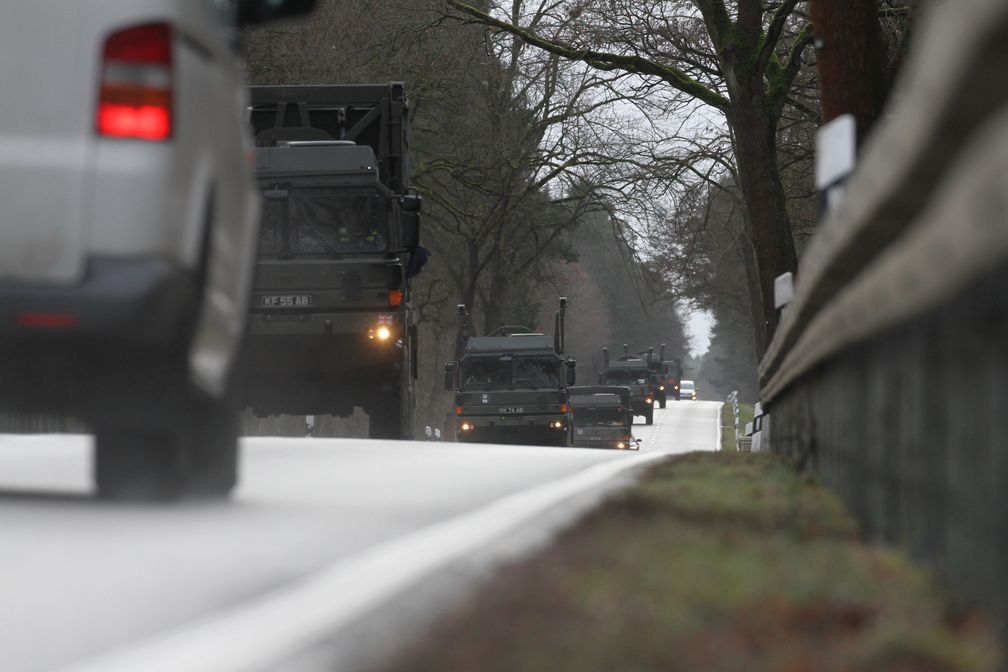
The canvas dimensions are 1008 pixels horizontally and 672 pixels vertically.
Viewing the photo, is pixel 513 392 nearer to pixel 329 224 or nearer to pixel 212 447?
pixel 329 224

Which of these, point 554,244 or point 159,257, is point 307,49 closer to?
point 554,244

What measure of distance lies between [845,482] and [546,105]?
40950mm

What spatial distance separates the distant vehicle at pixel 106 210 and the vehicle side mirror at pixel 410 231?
14826 millimetres

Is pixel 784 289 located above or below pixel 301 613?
above

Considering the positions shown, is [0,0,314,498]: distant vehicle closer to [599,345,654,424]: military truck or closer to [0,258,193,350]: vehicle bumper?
[0,258,193,350]: vehicle bumper

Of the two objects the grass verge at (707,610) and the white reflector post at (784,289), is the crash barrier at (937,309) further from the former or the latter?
the white reflector post at (784,289)

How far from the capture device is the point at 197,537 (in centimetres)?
645

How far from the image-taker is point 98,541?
626cm

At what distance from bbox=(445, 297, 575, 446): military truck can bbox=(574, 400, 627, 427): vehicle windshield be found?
58.4ft

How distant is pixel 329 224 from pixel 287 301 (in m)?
1.02

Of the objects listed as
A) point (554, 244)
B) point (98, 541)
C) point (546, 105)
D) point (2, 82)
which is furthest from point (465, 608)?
point (554, 244)

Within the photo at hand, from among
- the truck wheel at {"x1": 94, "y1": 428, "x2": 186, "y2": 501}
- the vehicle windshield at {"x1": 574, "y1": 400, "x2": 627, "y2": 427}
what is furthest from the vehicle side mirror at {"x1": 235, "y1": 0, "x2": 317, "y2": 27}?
the vehicle windshield at {"x1": 574, "y1": 400, "x2": 627, "y2": 427}

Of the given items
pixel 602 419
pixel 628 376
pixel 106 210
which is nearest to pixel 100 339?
pixel 106 210

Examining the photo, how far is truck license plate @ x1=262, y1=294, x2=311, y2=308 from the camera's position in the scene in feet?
71.9
